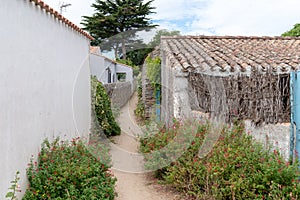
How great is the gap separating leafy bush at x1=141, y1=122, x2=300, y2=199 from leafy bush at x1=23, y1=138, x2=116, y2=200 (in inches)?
57.9

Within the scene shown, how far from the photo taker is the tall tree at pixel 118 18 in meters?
25.8

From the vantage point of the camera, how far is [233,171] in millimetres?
5309

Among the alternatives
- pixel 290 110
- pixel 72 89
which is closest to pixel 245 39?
pixel 290 110

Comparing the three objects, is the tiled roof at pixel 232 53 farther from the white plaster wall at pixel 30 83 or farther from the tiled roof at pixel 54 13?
the white plaster wall at pixel 30 83

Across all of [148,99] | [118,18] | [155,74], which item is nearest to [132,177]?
[155,74]

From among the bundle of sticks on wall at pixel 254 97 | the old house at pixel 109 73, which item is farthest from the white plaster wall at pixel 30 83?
the old house at pixel 109 73

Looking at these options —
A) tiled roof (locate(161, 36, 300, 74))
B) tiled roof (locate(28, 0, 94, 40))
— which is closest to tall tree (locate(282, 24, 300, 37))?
tiled roof (locate(161, 36, 300, 74))

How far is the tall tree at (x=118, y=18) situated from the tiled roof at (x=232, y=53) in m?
12.4

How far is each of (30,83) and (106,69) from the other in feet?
54.9

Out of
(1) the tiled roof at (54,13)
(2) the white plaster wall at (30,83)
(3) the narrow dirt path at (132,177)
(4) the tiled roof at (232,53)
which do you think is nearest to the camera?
(2) the white plaster wall at (30,83)

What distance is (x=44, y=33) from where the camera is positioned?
6.02 meters

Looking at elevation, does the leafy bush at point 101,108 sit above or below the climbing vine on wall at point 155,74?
below

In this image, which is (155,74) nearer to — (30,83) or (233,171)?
(233,171)

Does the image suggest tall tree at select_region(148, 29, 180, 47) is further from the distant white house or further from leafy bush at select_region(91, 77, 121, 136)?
leafy bush at select_region(91, 77, 121, 136)
